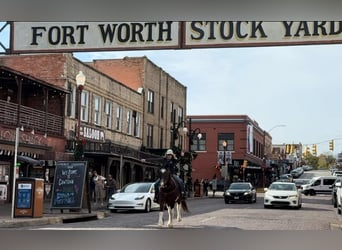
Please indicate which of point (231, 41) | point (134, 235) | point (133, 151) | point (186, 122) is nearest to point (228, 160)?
point (186, 122)

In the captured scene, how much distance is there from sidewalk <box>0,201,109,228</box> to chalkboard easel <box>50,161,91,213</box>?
26 cm

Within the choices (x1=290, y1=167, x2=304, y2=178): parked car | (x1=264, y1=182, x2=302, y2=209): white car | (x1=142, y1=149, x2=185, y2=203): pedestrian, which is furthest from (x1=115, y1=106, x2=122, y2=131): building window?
(x1=290, y1=167, x2=304, y2=178): parked car

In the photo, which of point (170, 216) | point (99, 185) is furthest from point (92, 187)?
point (170, 216)

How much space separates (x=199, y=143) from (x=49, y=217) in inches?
194

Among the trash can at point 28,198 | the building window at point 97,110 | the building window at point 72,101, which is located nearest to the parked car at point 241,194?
the building window at point 97,110

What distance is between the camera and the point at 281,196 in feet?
67.8

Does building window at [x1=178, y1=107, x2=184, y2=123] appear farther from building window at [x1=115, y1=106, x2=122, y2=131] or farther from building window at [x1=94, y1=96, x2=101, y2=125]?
building window at [x1=94, y1=96, x2=101, y2=125]

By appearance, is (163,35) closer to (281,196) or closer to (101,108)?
(101,108)

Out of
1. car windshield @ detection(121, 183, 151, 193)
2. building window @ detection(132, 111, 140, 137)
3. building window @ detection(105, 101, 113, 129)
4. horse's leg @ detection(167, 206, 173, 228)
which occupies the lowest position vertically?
horse's leg @ detection(167, 206, 173, 228)

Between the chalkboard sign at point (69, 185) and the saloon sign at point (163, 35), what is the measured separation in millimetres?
6905

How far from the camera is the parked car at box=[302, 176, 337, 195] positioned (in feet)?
123

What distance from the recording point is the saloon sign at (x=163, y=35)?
9.62 meters
